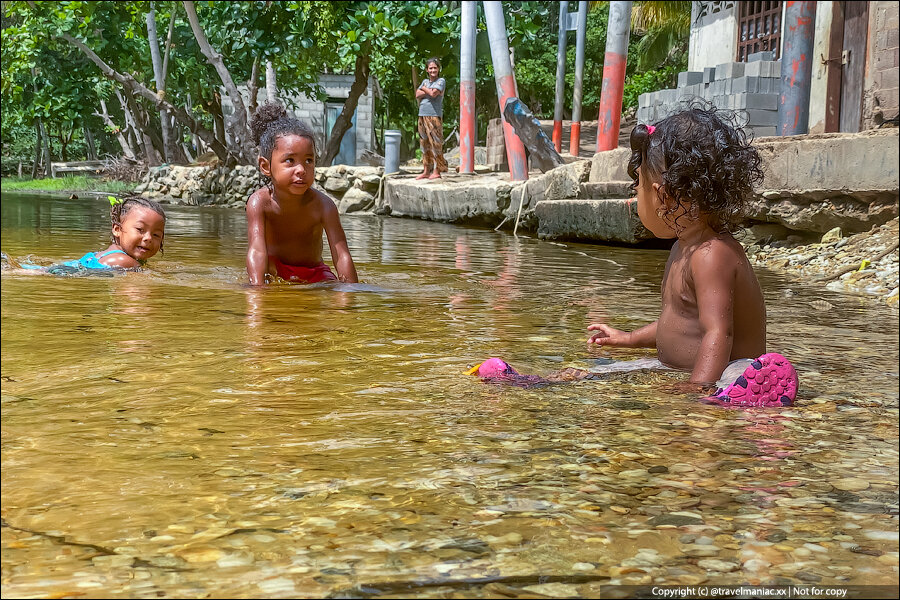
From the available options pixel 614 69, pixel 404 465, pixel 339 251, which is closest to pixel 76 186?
pixel 614 69

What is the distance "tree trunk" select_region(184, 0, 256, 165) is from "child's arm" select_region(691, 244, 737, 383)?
1641cm

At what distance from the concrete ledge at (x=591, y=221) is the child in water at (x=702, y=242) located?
5128mm

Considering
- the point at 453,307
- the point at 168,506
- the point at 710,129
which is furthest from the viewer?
the point at 453,307

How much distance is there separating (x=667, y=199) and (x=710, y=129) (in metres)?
0.27

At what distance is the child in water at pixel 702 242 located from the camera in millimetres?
3115

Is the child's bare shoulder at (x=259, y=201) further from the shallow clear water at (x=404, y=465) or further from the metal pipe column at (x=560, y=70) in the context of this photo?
the metal pipe column at (x=560, y=70)

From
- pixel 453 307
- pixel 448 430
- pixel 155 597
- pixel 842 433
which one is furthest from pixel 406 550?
pixel 453 307

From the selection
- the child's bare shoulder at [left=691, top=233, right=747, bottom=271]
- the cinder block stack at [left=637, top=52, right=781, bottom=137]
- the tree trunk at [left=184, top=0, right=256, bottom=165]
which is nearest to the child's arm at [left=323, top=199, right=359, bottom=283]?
the child's bare shoulder at [left=691, top=233, right=747, bottom=271]

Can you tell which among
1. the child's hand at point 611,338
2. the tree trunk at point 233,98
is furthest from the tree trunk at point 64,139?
the child's hand at point 611,338

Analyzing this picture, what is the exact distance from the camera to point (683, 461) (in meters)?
2.21

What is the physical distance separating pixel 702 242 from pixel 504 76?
11030 millimetres

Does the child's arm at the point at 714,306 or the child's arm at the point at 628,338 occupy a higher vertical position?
the child's arm at the point at 714,306

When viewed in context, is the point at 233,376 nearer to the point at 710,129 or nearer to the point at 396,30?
the point at 710,129

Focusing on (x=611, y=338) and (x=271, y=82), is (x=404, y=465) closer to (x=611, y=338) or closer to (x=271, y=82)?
(x=611, y=338)
